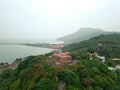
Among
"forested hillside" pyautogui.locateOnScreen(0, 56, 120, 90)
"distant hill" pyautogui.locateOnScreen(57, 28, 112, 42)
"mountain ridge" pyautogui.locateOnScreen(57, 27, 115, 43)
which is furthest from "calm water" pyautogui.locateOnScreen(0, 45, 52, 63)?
"distant hill" pyautogui.locateOnScreen(57, 28, 112, 42)

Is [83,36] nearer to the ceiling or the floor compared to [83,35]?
nearer to the floor

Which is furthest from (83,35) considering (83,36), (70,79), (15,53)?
(70,79)

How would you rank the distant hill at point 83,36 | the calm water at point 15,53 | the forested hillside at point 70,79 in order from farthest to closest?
the distant hill at point 83,36 < the calm water at point 15,53 < the forested hillside at point 70,79

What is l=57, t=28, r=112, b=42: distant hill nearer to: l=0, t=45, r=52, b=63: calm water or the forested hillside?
l=0, t=45, r=52, b=63: calm water

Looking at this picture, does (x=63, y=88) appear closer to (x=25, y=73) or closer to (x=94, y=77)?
(x=94, y=77)

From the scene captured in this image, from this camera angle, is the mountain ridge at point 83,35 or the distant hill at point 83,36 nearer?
the mountain ridge at point 83,35

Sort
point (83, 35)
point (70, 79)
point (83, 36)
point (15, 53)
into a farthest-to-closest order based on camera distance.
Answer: point (83, 35), point (83, 36), point (15, 53), point (70, 79)

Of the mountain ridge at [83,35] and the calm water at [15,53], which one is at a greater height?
the mountain ridge at [83,35]

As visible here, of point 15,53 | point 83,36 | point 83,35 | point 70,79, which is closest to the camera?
point 70,79

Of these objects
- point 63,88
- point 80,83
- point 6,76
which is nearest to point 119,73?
point 80,83

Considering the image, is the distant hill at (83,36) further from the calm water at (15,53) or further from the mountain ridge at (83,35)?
the calm water at (15,53)

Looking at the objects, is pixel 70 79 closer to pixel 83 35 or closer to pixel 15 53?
pixel 15 53

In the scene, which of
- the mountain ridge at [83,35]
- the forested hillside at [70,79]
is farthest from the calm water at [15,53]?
the mountain ridge at [83,35]
